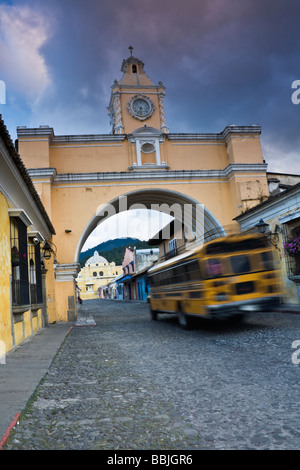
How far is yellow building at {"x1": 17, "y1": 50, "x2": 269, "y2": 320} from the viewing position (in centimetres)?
1794

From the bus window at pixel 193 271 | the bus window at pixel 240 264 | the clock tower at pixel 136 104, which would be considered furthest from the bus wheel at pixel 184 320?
the clock tower at pixel 136 104

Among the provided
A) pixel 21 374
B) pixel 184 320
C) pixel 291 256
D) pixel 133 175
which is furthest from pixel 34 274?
pixel 291 256

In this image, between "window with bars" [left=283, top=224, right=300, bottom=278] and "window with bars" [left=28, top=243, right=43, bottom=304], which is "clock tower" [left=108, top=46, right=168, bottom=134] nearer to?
"window with bars" [left=283, top=224, right=300, bottom=278]

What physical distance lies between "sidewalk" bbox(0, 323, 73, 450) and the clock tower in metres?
14.7

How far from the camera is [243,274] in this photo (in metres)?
9.19

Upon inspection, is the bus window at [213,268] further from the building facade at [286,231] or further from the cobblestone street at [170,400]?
the building facade at [286,231]

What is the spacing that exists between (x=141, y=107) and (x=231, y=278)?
49.8 feet

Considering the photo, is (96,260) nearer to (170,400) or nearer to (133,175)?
(133,175)

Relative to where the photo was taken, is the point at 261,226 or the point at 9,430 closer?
the point at 9,430

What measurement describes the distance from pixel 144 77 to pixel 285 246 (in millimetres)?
13852

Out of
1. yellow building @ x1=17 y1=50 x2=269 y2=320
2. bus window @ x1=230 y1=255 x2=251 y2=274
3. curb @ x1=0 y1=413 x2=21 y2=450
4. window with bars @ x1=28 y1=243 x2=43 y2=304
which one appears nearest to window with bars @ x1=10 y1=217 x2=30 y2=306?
window with bars @ x1=28 y1=243 x2=43 y2=304

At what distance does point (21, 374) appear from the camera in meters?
5.61
